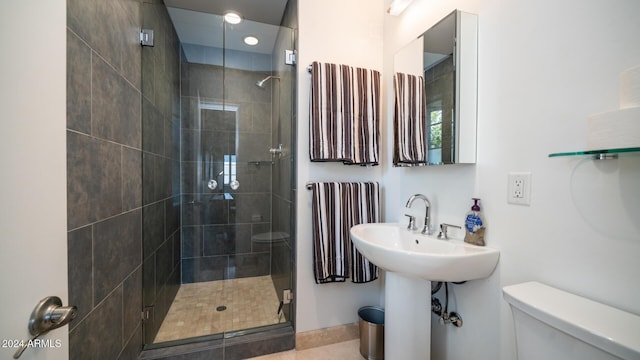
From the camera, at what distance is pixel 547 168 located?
90 centimetres

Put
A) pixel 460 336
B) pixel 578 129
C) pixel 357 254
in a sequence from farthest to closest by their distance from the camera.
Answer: pixel 357 254 → pixel 460 336 → pixel 578 129

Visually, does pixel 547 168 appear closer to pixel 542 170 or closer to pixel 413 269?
pixel 542 170

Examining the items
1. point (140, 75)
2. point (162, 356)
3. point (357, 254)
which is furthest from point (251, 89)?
point (162, 356)

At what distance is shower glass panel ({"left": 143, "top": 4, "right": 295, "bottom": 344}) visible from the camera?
1897 mm

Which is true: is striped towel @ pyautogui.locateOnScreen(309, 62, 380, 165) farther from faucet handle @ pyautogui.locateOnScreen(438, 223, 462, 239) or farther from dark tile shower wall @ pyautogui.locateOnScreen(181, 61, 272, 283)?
dark tile shower wall @ pyautogui.locateOnScreen(181, 61, 272, 283)

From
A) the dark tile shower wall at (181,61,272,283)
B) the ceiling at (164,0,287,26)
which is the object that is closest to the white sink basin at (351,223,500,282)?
the dark tile shower wall at (181,61,272,283)

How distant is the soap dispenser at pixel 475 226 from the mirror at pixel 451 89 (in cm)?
23

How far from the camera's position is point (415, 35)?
154 cm

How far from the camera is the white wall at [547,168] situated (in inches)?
28.6

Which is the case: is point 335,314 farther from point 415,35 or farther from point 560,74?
point 415,35

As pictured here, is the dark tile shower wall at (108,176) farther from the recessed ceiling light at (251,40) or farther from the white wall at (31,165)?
the recessed ceiling light at (251,40)

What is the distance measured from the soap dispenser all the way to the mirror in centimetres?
23

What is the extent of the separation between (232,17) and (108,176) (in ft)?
5.27

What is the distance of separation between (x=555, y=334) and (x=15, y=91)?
1422 millimetres
